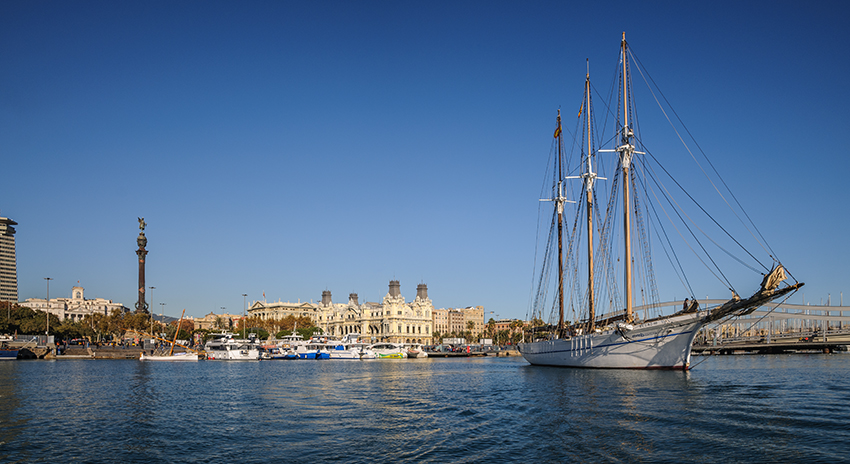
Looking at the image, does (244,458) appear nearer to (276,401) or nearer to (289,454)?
(289,454)

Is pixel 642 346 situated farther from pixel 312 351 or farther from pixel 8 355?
pixel 8 355

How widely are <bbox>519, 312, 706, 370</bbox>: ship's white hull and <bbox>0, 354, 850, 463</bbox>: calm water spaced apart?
5926 millimetres

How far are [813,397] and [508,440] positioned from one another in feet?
74.6

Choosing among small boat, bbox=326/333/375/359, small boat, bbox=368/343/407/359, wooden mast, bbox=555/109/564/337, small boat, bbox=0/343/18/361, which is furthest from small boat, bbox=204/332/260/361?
wooden mast, bbox=555/109/564/337

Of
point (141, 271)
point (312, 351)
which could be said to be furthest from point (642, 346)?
point (141, 271)

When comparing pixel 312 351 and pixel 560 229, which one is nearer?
pixel 560 229

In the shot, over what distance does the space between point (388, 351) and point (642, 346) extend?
8719cm

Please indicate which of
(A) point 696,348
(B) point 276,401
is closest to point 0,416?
(B) point 276,401

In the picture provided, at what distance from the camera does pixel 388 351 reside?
13900cm

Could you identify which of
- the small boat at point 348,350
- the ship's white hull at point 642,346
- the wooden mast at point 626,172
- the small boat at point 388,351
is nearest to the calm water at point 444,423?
the ship's white hull at point 642,346

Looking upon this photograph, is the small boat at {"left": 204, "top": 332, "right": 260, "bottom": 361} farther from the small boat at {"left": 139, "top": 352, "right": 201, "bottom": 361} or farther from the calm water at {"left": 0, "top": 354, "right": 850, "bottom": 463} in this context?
the calm water at {"left": 0, "top": 354, "right": 850, "bottom": 463}

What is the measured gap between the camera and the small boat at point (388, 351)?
137 metres

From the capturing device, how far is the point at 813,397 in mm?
37438

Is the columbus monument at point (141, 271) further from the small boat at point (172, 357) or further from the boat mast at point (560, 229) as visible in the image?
the boat mast at point (560, 229)
